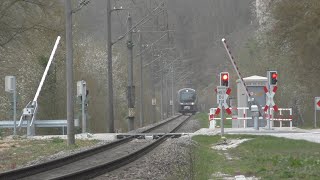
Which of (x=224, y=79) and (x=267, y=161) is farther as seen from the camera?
(x=224, y=79)

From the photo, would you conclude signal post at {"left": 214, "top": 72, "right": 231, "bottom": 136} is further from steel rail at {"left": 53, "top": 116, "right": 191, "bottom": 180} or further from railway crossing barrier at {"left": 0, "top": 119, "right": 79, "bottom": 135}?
railway crossing barrier at {"left": 0, "top": 119, "right": 79, "bottom": 135}

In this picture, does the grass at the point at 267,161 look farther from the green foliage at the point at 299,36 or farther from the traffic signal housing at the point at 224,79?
the green foliage at the point at 299,36

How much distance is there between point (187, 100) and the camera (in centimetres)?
9744

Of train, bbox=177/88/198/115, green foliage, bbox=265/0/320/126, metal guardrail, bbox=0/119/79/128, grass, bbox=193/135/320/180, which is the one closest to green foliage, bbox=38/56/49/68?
metal guardrail, bbox=0/119/79/128

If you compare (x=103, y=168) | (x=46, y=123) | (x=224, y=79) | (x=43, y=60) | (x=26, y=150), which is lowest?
(x=26, y=150)

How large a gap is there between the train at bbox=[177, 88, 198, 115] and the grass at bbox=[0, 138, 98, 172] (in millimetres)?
64952

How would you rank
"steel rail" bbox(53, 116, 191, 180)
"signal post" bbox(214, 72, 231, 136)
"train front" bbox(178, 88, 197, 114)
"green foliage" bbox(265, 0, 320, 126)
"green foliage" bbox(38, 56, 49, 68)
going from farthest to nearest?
"train front" bbox(178, 88, 197, 114)
"green foliage" bbox(38, 56, 49, 68)
"green foliage" bbox(265, 0, 320, 126)
"signal post" bbox(214, 72, 231, 136)
"steel rail" bbox(53, 116, 191, 180)

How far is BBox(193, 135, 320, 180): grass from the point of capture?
45.7 ft

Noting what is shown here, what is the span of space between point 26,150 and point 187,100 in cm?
7264

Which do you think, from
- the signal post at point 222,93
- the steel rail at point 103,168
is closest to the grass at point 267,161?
the steel rail at point 103,168

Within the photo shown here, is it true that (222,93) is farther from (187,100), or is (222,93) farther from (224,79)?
(187,100)

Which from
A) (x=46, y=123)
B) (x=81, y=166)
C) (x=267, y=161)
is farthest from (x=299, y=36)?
(x=81, y=166)

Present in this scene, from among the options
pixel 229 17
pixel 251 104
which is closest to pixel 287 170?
pixel 251 104

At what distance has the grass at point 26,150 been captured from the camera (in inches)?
802
